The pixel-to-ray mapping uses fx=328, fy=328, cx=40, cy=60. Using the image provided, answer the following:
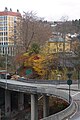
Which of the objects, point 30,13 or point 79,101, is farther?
point 30,13

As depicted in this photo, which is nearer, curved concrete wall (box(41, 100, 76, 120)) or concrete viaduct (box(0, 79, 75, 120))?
curved concrete wall (box(41, 100, 76, 120))

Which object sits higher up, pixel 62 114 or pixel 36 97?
pixel 62 114

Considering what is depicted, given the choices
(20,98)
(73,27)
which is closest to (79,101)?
(20,98)

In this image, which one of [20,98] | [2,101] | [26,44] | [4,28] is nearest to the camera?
[20,98]

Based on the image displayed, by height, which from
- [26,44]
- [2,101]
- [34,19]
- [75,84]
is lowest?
[2,101]

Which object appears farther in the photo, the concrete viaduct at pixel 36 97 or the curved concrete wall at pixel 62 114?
the concrete viaduct at pixel 36 97

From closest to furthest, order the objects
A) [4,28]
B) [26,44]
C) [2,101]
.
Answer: [2,101] < [26,44] < [4,28]

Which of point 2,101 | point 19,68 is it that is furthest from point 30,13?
point 2,101

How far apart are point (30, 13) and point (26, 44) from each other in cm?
1031

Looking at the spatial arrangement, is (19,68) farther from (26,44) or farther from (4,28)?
(4,28)

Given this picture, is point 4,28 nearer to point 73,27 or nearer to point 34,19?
point 73,27

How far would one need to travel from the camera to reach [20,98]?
2408 inches

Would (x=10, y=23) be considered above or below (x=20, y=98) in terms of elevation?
above

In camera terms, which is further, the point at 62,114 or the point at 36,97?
A: the point at 36,97
